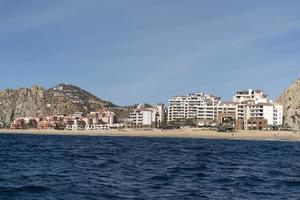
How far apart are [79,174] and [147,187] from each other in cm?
632

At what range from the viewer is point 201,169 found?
37438 mm

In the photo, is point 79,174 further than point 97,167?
No

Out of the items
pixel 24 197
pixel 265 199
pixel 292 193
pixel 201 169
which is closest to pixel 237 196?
pixel 265 199

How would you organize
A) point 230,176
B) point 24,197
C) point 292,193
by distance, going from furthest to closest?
point 230,176 < point 292,193 < point 24,197

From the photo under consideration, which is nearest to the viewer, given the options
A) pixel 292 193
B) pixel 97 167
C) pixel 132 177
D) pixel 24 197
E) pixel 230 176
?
pixel 24 197

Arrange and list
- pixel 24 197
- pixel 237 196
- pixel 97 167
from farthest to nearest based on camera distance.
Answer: pixel 97 167 < pixel 237 196 < pixel 24 197

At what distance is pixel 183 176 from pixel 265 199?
8882mm

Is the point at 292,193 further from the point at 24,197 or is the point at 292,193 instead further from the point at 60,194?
the point at 24,197

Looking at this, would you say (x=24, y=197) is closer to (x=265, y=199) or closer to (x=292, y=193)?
(x=265, y=199)

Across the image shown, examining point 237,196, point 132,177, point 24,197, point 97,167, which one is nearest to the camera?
point 24,197

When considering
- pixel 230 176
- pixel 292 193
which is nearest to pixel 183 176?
pixel 230 176

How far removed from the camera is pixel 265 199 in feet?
78.1

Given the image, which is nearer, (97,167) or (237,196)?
(237,196)

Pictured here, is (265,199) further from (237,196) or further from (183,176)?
(183,176)
